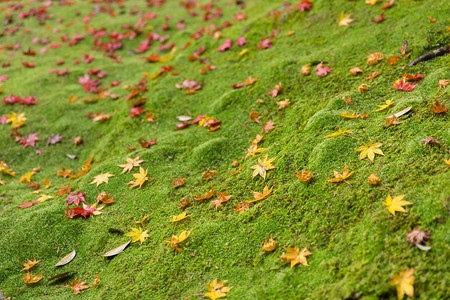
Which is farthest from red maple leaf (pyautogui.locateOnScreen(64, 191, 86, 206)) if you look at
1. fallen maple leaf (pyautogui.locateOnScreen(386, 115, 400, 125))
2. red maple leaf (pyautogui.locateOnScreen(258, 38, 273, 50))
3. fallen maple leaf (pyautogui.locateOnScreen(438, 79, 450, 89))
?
fallen maple leaf (pyautogui.locateOnScreen(438, 79, 450, 89))

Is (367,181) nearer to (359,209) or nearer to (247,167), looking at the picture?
(359,209)

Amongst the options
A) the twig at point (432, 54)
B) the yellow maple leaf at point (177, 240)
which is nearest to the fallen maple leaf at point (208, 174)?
the yellow maple leaf at point (177, 240)

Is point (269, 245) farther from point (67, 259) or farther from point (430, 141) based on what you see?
point (67, 259)

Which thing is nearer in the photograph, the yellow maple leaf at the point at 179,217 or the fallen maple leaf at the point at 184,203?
the yellow maple leaf at the point at 179,217

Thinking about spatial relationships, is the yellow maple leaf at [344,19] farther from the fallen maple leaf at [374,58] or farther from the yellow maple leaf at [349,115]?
the yellow maple leaf at [349,115]

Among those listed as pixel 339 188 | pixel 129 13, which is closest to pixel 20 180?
pixel 339 188

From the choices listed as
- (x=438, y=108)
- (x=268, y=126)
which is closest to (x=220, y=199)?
(x=268, y=126)

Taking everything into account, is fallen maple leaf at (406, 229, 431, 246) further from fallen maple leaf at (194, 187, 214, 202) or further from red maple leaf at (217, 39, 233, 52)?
red maple leaf at (217, 39, 233, 52)
